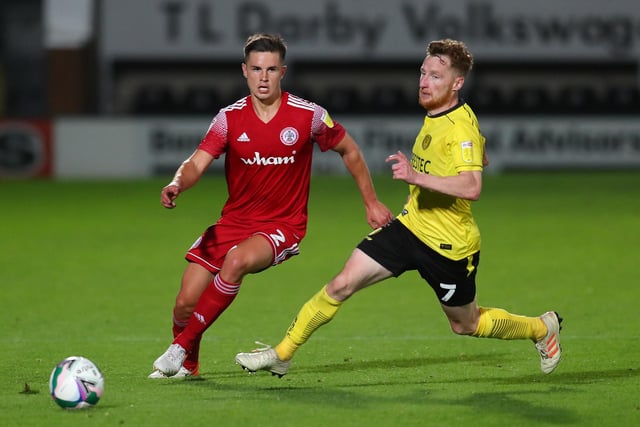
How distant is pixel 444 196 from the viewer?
633cm

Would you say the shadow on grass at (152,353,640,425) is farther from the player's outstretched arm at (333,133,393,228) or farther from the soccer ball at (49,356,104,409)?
the player's outstretched arm at (333,133,393,228)

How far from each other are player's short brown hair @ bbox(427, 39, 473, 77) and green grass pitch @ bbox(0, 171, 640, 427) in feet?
5.48

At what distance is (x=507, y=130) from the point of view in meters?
24.6

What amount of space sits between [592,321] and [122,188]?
1385cm

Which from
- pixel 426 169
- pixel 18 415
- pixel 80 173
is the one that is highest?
pixel 426 169

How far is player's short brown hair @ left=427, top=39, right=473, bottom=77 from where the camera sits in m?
6.26

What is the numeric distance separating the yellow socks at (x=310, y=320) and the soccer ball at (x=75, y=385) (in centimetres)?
106

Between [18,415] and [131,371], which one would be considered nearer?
[18,415]

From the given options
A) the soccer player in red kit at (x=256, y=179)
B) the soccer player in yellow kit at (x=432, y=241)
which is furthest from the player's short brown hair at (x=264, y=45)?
the soccer player in yellow kit at (x=432, y=241)

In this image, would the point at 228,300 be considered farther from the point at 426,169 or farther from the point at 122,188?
the point at 122,188

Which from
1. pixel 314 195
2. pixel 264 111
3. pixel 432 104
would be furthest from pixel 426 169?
pixel 314 195

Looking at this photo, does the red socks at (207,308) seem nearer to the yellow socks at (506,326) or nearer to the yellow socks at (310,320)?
the yellow socks at (310,320)

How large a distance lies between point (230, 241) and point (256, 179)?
37 centimetres

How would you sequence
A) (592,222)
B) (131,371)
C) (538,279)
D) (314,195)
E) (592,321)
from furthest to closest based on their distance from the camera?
(314,195), (592,222), (538,279), (592,321), (131,371)
